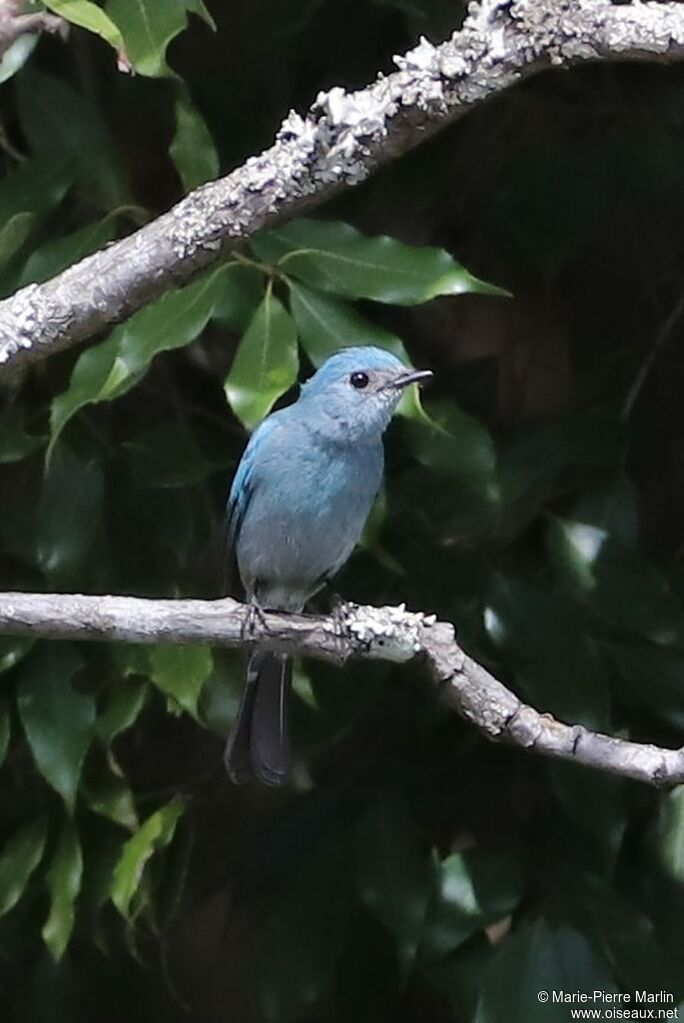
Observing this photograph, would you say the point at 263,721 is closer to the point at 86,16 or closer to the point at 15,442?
the point at 15,442

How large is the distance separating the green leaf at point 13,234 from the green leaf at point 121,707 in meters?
0.61

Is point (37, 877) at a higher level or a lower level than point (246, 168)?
lower

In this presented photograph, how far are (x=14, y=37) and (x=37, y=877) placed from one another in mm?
1341

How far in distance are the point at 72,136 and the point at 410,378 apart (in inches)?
23.5

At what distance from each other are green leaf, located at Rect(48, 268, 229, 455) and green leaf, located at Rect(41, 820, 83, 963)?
2.49ft

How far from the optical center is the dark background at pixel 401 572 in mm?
2258

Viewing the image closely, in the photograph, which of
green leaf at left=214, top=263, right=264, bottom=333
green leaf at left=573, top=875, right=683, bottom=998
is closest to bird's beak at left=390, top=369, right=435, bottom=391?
green leaf at left=214, top=263, right=264, bottom=333

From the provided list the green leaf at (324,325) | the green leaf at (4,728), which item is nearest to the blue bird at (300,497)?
the green leaf at (324,325)

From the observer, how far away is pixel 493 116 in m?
2.69

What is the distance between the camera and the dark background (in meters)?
2.26

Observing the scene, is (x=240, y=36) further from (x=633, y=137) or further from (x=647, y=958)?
(x=647, y=958)

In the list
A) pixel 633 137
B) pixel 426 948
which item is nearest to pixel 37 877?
pixel 426 948

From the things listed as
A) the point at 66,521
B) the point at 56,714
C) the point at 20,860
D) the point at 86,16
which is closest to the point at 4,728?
the point at 56,714

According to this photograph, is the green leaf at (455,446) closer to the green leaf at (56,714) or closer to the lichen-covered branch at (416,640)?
the lichen-covered branch at (416,640)
